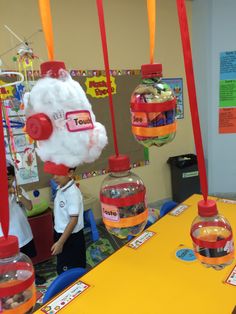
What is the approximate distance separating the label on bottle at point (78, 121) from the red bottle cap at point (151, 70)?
19cm

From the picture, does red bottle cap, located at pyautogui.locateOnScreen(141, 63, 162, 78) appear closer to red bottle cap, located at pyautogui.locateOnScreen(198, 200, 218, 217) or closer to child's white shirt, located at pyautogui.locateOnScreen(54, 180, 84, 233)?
red bottle cap, located at pyautogui.locateOnScreen(198, 200, 218, 217)

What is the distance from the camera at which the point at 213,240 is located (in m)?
0.62

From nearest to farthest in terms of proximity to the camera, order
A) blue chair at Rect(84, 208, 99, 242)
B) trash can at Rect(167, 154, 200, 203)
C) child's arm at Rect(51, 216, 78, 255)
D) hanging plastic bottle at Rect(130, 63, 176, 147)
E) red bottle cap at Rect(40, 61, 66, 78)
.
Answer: red bottle cap at Rect(40, 61, 66, 78)
hanging plastic bottle at Rect(130, 63, 176, 147)
child's arm at Rect(51, 216, 78, 255)
blue chair at Rect(84, 208, 99, 242)
trash can at Rect(167, 154, 200, 203)

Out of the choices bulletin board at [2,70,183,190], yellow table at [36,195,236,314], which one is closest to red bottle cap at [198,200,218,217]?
yellow table at [36,195,236,314]

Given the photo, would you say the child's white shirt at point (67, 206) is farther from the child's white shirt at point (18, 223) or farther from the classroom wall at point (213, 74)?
the classroom wall at point (213, 74)

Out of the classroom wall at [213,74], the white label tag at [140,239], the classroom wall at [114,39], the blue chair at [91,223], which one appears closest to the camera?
the white label tag at [140,239]

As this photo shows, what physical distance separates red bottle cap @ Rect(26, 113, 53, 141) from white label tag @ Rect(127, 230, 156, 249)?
1.12 metres

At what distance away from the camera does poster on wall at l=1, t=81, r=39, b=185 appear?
98.0 inches

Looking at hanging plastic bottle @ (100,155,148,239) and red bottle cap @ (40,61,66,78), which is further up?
red bottle cap @ (40,61,66,78)

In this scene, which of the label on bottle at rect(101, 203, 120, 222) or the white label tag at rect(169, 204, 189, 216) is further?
the white label tag at rect(169, 204, 189, 216)

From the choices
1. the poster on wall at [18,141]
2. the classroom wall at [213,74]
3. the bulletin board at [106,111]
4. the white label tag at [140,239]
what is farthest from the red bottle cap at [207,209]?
the classroom wall at [213,74]

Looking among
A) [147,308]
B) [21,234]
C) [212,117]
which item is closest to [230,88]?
[212,117]

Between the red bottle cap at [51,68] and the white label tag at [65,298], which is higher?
the red bottle cap at [51,68]

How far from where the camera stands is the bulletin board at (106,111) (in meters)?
2.95
